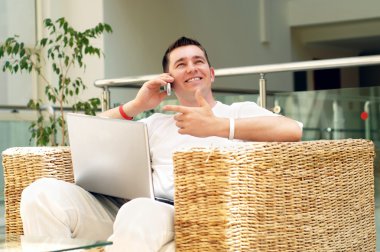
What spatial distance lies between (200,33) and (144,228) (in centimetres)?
709

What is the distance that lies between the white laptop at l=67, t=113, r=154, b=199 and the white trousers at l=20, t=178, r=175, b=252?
0.08 m

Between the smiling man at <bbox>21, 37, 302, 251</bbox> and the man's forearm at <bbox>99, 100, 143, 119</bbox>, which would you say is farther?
the man's forearm at <bbox>99, 100, 143, 119</bbox>

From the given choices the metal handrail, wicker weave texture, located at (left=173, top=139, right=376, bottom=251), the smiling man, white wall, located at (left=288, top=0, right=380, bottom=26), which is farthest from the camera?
white wall, located at (left=288, top=0, right=380, bottom=26)

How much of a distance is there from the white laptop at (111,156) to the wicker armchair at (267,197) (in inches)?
11.3

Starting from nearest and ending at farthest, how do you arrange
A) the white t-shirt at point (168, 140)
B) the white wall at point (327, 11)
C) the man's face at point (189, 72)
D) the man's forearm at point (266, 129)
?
the man's forearm at point (266, 129)
the white t-shirt at point (168, 140)
the man's face at point (189, 72)
the white wall at point (327, 11)

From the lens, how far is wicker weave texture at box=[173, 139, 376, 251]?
8.21 feet

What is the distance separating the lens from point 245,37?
10.4m

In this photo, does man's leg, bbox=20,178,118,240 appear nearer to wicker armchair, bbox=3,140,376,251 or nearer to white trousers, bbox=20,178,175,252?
white trousers, bbox=20,178,175,252

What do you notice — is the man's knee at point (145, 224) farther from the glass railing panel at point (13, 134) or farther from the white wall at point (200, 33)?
the white wall at point (200, 33)

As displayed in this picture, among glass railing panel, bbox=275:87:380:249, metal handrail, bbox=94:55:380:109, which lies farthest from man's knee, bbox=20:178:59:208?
glass railing panel, bbox=275:87:380:249

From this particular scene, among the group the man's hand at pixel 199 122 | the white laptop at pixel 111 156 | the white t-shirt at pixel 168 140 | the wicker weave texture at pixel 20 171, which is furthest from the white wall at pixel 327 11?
the man's hand at pixel 199 122

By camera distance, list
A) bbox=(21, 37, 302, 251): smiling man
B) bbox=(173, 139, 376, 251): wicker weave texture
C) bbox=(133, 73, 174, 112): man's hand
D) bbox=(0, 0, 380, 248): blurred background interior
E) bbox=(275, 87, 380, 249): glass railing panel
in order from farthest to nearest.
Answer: bbox=(0, 0, 380, 248): blurred background interior → bbox=(275, 87, 380, 249): glass railing panel → bbox=(133, 73, 174, 112): man's hand → bbox=(21, 37, 302, 251): smiling man → bbox=(173, 139, 376, 251): wicker weave texture

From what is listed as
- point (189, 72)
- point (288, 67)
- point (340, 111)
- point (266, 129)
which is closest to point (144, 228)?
point (266, 129)

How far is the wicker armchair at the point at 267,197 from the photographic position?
250cm
